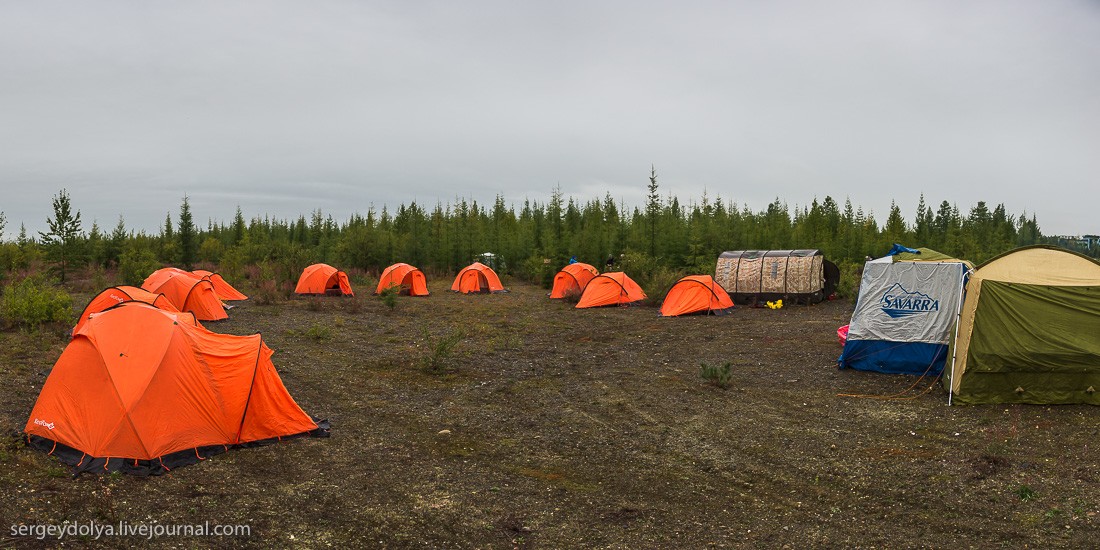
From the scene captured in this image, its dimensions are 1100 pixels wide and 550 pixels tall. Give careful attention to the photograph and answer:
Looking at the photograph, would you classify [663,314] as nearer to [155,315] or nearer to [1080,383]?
[1080,383]

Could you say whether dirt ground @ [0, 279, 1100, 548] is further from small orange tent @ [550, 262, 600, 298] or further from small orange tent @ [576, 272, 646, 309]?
small orange tent @ [550, 262, 600, 298]

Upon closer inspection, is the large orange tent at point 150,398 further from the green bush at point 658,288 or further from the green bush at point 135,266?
the green bush at point 135,266

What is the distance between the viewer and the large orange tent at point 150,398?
709cm

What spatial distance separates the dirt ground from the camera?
19.2ft

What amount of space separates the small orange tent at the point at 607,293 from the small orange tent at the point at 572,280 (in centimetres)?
222

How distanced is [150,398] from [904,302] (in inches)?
447

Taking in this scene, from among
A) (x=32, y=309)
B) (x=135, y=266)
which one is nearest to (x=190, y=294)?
(x=32, y=309)

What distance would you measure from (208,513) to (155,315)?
3.01 meters

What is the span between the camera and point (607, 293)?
24.3 meters

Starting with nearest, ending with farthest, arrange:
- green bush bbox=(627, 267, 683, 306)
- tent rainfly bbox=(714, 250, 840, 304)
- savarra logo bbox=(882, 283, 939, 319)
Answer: savarra logo bbox=(882, 283, 939, 319) → tent rainfly bbox=(714, 250, 840, 304) → green bush bbox=(627, 267, 683, 306)

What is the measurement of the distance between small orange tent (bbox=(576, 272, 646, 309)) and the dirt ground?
10807 mm

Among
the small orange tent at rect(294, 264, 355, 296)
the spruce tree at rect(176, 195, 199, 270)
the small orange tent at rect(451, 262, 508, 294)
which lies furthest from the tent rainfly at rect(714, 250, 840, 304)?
the spruce tree at rect(176, 195, 199, 270)

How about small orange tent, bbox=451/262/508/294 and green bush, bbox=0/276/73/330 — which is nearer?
green bush, bbox=0/276/73/330

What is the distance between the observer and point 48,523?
558 cm
